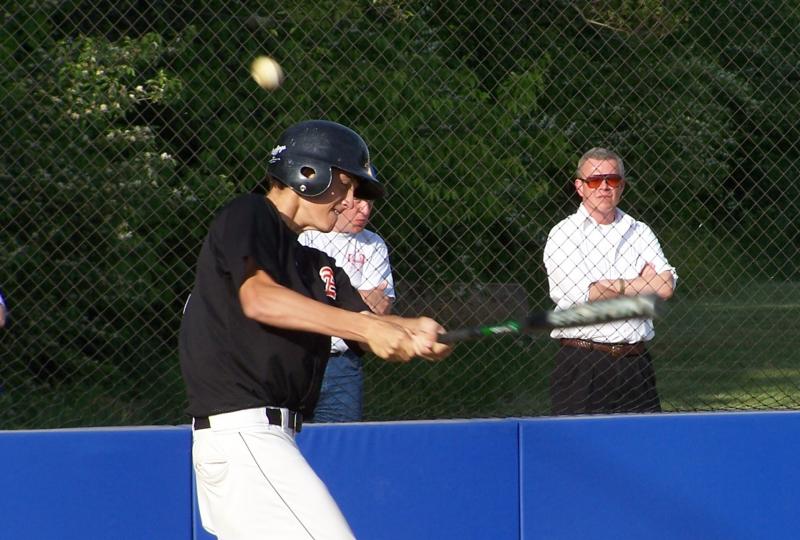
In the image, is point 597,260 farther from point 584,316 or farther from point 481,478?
point 584,316

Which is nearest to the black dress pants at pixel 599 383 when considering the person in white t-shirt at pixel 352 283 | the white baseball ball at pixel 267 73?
the person in white t-shirt at pixel 352 283

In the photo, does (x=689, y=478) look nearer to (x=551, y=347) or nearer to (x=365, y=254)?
(x=551, y=347)

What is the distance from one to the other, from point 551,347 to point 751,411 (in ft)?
4.30

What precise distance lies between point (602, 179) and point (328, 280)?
2361 mm

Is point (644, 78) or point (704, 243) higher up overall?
point (644, 78)

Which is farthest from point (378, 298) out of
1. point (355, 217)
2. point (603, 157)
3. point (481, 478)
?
point (603, 157)

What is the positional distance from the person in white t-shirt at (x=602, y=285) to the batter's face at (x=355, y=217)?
0.93 meters

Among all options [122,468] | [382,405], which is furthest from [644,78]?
[122,468]

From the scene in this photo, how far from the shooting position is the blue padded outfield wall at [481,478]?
5.35 m

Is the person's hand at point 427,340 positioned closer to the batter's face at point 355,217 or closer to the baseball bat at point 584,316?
the baseball bat at point 584,316

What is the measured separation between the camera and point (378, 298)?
5984mm

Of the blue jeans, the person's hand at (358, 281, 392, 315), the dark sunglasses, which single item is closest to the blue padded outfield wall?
the blue jeans

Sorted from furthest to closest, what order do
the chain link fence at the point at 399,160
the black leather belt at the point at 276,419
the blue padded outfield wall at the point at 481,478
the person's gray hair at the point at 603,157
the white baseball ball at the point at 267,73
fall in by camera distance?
1. the white baseball ball at the point at 267,73
2. the chain link fence at the point at 399,160
3. the person's gray hair at the point at 603,157
4. the blue padded outfield wall at the point at 481,478
5. the black leather belt at the point at 276,419

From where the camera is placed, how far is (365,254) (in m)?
6.04
